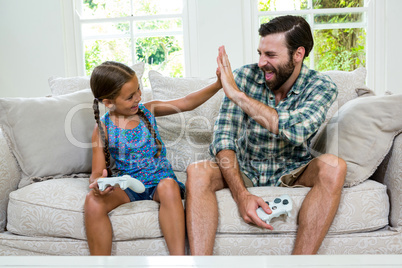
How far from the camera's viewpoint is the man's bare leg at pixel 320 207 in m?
1.35

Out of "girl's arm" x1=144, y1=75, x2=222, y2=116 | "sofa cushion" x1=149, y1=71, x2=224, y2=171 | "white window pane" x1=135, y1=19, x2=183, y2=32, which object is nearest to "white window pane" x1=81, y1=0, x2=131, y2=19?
"white window pane" x1=135, y1=19, x2=183, y2=32

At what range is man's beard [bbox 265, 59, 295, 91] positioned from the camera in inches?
64.8

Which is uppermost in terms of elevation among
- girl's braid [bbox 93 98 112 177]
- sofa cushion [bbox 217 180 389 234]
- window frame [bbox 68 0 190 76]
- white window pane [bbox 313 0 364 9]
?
white window pane [bbox 313 0 364 9]

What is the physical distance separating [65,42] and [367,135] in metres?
2.47

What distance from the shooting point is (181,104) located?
1781 mm

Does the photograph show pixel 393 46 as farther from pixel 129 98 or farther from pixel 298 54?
pixel 129 98

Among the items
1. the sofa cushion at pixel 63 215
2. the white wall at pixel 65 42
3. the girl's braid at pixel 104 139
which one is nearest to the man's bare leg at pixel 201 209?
the sofa cushion at pixel 63 215

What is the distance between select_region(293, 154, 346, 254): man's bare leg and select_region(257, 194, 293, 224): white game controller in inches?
2.8

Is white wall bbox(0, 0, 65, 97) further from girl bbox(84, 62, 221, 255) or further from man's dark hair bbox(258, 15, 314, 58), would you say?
man's dark hair bbox(258, 15, 314, 58)

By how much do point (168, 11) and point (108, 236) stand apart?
2185mm

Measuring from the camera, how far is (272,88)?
1.69 metres

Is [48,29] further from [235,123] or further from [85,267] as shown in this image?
[85,267]

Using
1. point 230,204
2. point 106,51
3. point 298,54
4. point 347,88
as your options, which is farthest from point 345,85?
point 106,51

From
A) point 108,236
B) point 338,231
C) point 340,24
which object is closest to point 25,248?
point 108,236
